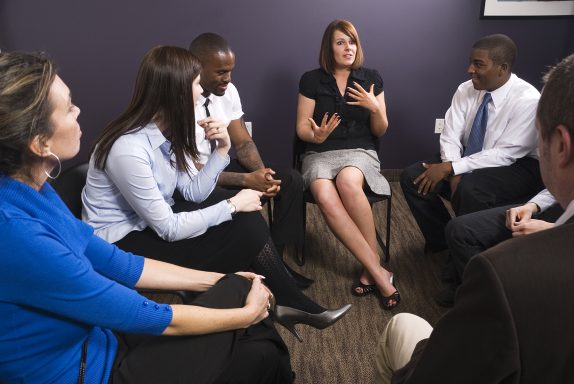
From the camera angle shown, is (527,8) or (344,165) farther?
(527,8)

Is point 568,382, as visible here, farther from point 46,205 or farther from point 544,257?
point 46,205

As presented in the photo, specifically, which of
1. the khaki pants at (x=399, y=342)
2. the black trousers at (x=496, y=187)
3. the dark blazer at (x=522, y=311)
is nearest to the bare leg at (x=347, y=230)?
Result: the black trousers at (x=496, y=187)

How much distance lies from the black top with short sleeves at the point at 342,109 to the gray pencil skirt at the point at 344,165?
6cm

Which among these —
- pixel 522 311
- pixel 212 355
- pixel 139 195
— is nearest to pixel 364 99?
pixel 139 195

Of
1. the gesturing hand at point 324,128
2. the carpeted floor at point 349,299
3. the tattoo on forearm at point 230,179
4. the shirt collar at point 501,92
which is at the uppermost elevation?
the shirt collar at point 501,92

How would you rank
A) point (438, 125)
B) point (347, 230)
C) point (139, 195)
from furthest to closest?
point (438, 125) < point (347, 230) < point (139, 195)

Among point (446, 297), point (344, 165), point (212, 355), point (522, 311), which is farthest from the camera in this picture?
point (344, 165)

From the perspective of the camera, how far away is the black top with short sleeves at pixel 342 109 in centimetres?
262

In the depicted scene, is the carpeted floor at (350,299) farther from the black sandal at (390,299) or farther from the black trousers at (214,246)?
the black trousers at (214,246)

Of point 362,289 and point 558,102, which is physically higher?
point 558,102

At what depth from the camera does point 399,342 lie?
124cm

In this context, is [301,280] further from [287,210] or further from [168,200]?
[168,200]

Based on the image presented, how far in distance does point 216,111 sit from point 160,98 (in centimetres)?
78

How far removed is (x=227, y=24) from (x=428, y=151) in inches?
62.7
